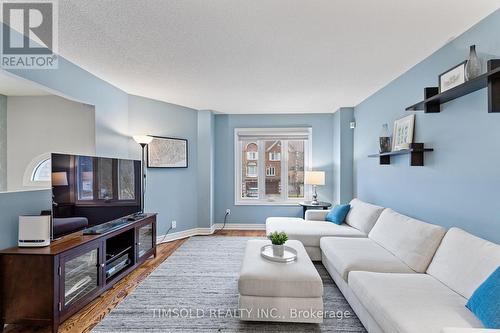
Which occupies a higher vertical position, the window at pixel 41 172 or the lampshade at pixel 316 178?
the window at pixel 41 172

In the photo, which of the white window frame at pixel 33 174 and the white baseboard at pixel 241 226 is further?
the white baseboard at pixel 241 226

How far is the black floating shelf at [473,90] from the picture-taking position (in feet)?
5.32

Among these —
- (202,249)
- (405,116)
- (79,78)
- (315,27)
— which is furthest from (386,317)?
(79,78)

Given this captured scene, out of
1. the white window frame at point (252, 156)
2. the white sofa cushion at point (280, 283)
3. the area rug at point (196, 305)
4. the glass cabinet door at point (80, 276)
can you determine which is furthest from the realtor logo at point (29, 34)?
the white window frame at point (252, 156)

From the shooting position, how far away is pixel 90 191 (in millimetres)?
2574

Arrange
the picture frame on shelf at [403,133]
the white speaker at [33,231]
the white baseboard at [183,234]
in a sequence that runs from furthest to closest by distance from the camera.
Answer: the white baseboard at [183,234] → the picture frame on shelf at [403,133] → the white speaker at [33,231]

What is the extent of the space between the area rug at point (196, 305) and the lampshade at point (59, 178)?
1.26 meters

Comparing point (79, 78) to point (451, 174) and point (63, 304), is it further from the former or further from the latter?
point (451, 174)

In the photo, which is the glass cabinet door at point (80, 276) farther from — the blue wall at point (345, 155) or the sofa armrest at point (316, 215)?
the blue wall at point (345, 155)

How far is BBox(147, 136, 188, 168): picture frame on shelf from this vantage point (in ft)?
13.5

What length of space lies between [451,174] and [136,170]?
3601 mm

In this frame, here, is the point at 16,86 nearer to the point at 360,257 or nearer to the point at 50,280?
the point at 50,280

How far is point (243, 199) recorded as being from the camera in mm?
5277

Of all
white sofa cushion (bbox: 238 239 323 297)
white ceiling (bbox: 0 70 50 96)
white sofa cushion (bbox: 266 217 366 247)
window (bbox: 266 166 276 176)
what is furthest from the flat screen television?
window (bbox: 266 166 276 176)
